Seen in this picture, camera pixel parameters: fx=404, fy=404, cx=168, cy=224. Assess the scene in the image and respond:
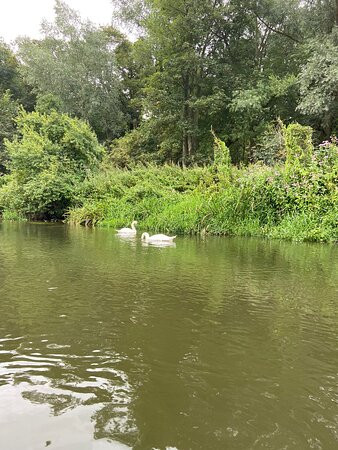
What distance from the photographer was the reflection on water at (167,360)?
5.94ft

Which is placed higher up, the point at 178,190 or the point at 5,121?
the point at 5,121

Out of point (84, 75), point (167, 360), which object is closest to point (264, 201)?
point (167, 360)

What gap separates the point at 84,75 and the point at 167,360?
111ft

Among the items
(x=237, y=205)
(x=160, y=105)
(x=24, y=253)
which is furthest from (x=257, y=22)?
(x=24, y=253)

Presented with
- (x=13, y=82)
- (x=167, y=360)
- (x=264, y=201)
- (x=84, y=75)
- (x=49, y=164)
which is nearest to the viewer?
(x=167, y=360)

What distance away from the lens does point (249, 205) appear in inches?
454

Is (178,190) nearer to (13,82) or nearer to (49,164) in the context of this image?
(49,164)

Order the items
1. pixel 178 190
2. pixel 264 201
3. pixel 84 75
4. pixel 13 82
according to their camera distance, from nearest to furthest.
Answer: pixel 264 201 → pixel 178 190 → pixel 84 75 → pixel 13 82

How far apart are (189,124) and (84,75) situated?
13214 mm

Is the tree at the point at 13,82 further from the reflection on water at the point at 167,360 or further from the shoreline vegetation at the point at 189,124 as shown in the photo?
the reflection on water at the point at 167,360

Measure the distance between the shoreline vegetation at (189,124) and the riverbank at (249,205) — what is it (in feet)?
0.13

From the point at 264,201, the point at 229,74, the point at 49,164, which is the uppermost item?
the point at 229,74

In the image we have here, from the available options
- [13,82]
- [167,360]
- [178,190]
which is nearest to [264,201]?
[178,190]

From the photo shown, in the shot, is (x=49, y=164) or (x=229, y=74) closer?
(x=49, y=164)
